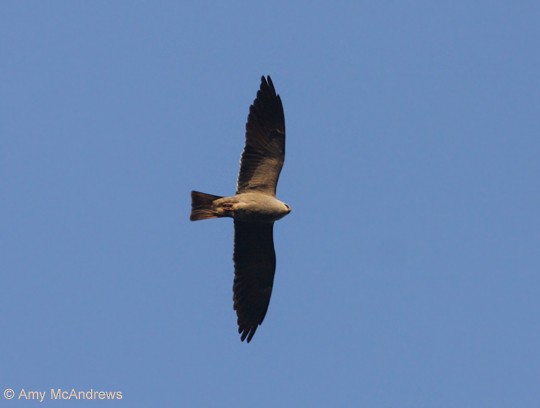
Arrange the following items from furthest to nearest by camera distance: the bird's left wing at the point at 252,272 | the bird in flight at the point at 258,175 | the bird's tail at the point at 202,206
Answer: the bird's left wing at the point at 252,272
the bird in flight at the point at 258,175
the bird's tail at the point at 202,206

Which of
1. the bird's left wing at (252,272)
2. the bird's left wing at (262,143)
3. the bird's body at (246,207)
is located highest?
the bird's left wing at (262,143)

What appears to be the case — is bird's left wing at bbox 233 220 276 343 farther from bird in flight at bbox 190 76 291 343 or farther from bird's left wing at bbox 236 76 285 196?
bird's left wing at bbox 236 76 285 196

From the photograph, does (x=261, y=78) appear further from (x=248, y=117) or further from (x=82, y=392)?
(x=82, y=392)

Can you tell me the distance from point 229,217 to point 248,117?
2204 millimetres

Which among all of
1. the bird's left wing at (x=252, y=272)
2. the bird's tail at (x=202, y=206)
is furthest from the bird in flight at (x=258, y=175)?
the bird's left wing at (x=252, y=272)

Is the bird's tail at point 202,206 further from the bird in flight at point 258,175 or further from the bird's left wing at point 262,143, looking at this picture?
the bird's left wing at point 262,143

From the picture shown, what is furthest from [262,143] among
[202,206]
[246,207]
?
[202,206]

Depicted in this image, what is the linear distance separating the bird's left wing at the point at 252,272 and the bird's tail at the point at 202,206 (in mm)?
877

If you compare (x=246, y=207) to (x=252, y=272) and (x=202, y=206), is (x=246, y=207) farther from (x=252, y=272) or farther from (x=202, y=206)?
(x=252, y=272)

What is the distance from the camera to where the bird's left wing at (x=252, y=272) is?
21.5 metres

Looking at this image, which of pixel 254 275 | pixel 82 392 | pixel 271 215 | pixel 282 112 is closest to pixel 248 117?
pixel 282 112

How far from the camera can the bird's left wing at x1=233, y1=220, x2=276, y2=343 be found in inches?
848

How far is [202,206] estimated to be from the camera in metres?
20.7

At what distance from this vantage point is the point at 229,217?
20953 mm
